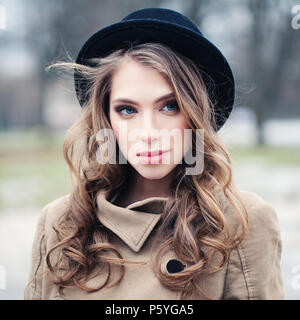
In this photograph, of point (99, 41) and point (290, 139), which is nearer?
point (99, 41)

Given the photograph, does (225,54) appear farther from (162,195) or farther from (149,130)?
(149,130)

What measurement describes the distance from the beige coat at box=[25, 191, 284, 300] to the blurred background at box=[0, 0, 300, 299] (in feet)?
16.3

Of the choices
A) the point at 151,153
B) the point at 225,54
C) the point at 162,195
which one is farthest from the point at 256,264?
the point at 225,54

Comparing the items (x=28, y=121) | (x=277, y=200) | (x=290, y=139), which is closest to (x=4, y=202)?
(x=277, y=200)

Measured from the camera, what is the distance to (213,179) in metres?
1.69

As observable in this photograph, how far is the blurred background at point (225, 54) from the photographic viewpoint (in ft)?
27.8

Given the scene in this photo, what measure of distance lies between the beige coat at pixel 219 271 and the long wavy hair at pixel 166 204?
0.10ft

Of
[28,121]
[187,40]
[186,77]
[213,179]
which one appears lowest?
[213,179]

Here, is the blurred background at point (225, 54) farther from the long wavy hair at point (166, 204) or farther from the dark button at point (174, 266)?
the dark button at point (174, 266)

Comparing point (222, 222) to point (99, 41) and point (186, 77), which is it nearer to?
point (186, 77)

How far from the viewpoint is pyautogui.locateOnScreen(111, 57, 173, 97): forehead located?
1.55m

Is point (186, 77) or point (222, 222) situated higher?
point (186, 77)

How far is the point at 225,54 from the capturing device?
10805 mm
